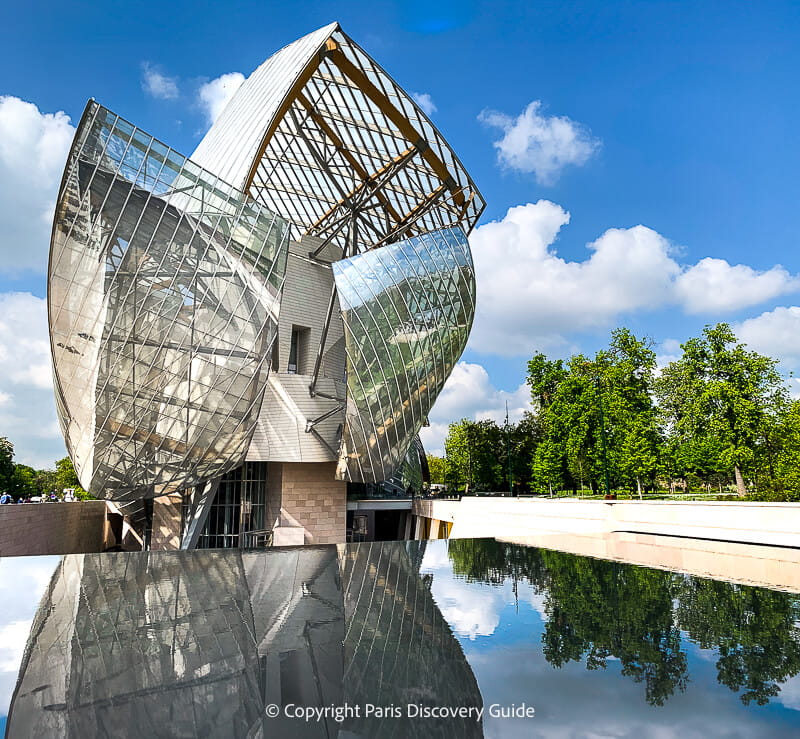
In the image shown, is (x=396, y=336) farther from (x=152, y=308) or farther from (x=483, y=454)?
(x=483, y=454)

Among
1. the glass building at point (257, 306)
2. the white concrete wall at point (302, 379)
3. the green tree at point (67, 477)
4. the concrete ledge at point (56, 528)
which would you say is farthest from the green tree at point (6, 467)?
the white concrete wall at point (302, 379)

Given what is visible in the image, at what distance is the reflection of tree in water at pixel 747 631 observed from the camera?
4.57m

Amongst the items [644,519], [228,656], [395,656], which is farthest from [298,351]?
[395,656]

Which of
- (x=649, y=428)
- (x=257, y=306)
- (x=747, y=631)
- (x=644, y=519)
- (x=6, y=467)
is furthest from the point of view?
(x=6, y=467)

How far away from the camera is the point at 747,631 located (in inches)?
228

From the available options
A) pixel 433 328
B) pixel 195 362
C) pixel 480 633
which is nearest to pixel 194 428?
pixel 195 362

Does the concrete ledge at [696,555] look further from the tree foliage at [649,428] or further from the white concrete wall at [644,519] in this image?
the tree foliage at [649,428]

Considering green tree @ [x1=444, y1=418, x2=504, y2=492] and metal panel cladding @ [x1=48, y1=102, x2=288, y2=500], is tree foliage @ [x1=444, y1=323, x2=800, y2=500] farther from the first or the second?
metal panel cladding @ [x1=48, y1=102, x2=288, y2=500]

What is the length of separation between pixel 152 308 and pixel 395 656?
15.6m

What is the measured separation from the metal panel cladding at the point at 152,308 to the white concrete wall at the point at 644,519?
35.1ft

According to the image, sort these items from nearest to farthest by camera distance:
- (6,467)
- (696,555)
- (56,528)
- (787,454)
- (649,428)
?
1. (696,555)
2. (56,528)
3. (787,454)
4. (649,428)
5. (6,467)

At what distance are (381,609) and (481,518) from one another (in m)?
17.7

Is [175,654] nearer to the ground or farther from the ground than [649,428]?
nearer to the ground

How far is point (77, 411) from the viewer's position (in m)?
18.8
